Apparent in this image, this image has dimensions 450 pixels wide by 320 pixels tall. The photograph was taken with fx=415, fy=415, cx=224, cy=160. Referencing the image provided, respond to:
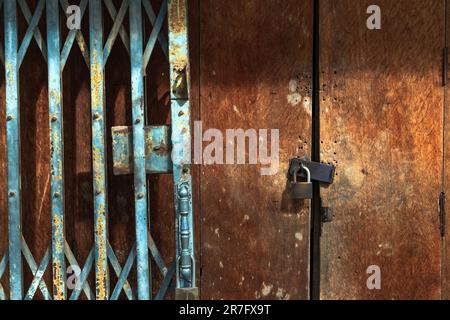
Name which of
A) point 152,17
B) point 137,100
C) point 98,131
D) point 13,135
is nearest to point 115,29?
point 152,17

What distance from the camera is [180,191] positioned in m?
1.56

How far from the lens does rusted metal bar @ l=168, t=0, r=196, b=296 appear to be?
154 cm

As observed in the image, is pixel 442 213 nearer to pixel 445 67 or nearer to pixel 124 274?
pixel 445 67

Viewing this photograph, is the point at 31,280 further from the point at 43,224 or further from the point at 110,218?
the point at 110,218

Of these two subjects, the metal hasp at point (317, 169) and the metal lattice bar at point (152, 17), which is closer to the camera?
the metal lattice bar at point (152, 17)

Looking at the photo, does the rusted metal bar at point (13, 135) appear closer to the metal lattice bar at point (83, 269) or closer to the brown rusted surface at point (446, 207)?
the metal lattice bar at point (83, 269)

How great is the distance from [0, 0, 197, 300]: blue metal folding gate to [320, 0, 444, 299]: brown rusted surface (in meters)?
0.58

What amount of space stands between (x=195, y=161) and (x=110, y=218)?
436 mm

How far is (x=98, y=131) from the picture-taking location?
5.17ft

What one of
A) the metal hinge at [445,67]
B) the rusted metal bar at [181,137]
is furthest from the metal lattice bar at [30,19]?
the metal hinge at [445,67]

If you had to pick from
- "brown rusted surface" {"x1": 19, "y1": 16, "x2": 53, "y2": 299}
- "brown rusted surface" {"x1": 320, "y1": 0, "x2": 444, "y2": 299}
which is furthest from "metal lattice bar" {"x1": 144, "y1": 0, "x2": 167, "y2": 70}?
"brown rusted surface" {"x1": 320, "y1": 0, "x2": 444, "y2": 299}

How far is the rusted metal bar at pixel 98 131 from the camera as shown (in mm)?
1567

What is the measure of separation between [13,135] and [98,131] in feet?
1.11

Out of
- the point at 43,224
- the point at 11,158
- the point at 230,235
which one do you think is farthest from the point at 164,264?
the point at 11,158
